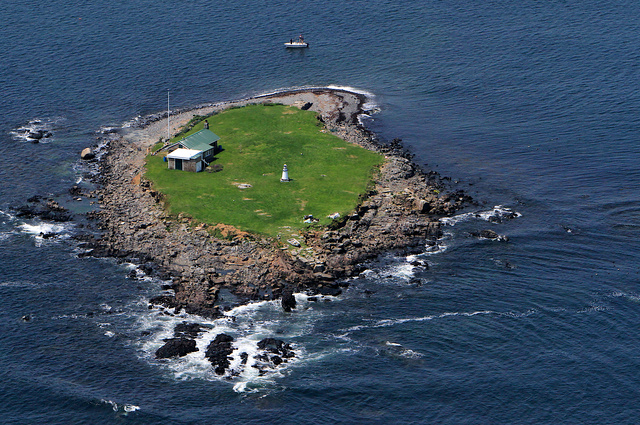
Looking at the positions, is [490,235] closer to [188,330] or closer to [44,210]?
[188,330]

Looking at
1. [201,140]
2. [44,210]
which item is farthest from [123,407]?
[201,140]

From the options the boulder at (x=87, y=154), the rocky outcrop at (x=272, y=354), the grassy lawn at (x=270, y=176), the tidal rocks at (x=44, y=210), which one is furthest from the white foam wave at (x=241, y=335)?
the boulder at (x=87, y=154)

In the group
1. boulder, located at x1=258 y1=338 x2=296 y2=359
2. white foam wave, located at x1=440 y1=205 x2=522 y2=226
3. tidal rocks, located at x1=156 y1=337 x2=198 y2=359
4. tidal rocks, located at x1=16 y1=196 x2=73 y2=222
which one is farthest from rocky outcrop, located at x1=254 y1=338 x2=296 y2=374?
tidal rocks, located at x1=16 y1=196 x2=73 y2=222

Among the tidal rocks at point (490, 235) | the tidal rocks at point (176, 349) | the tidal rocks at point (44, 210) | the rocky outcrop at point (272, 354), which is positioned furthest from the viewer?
the tidal rocks at point (44, 210)

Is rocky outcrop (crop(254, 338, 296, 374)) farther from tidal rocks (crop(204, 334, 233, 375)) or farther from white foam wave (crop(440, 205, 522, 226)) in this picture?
white foam wave (crop(440, 205, 522, 226))

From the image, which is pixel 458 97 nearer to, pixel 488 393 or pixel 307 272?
pixel 307 272

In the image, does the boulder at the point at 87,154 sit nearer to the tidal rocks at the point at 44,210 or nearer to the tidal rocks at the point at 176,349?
the tidal rocks at the point at 44,210
